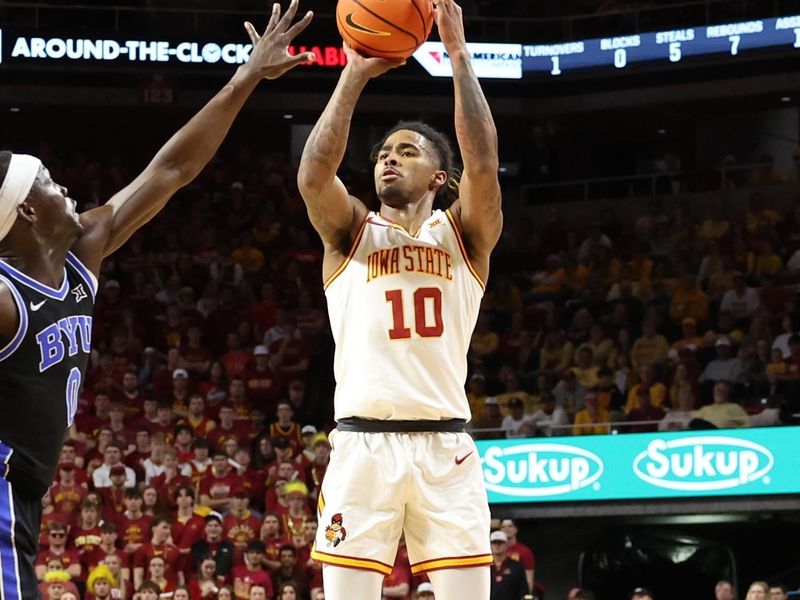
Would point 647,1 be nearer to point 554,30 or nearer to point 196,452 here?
point 554,30

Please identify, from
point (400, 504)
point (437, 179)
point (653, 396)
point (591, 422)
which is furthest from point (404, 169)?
point (653, 396)

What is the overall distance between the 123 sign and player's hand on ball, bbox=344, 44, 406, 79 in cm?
1366

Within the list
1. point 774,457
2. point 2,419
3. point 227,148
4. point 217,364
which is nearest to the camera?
point 2,419

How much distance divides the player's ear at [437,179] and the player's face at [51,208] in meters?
2.10

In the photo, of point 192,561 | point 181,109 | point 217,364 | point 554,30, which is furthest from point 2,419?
point 181,109

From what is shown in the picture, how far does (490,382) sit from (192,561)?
4.53 m

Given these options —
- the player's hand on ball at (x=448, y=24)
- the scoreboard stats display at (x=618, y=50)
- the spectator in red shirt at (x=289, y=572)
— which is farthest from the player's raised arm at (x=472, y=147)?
the scoreboard stats display at (x=618, y=50)

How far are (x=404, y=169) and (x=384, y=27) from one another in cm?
55

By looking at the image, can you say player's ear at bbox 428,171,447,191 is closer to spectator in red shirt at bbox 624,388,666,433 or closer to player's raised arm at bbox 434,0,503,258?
player's raised arm at bbox 434,0,503,258

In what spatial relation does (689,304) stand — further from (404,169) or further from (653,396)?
(404,169)

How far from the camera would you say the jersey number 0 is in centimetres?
536

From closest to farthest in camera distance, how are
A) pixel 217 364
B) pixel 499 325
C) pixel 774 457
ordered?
pixel 774 457
pixel 217 364
pixel 499 325

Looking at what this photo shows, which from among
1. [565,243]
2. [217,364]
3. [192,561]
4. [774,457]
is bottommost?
[192,561]

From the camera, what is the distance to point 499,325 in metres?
17.4
